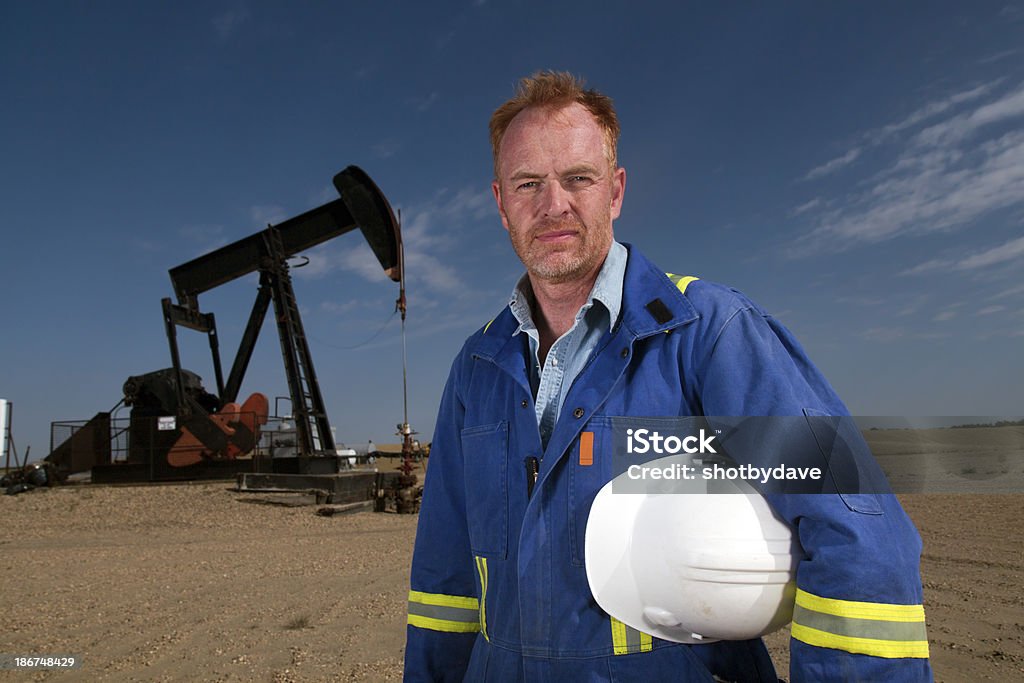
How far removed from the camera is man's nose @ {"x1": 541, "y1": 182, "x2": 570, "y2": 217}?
1839 millimetres

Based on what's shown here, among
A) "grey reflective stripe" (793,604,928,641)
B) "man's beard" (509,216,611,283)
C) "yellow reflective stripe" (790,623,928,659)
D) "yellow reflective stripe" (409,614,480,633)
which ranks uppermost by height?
"man's beard" (509,216,611,283)

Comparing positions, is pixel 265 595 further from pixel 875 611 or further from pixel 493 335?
pixel 875 611

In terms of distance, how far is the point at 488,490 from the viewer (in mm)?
1829

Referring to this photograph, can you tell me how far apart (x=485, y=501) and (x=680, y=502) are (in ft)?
2.00

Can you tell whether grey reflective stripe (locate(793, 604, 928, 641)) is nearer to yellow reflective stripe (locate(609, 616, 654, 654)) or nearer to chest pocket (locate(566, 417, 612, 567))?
yellow reflective stripe (locate(609, 616, 654, 654))

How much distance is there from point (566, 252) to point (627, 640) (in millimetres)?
964

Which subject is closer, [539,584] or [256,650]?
[539,584]

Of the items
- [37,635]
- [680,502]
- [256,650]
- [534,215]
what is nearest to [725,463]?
[680,502]

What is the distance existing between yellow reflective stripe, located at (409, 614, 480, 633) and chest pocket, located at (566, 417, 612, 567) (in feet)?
2.07

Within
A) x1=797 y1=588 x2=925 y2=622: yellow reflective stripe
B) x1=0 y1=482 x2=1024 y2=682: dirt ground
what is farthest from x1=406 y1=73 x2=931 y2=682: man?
x1=0 y1=482 x2=1024 y2=682: dirt ground

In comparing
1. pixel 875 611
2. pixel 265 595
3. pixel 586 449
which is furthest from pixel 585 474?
pixel 265 595

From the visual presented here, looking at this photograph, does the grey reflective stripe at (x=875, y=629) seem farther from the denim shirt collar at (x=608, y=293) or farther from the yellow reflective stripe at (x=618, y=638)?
the denim shirt collar at (x=608, y=293)

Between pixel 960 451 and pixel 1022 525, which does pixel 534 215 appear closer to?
pixel 960 451

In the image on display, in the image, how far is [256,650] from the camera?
4820 millimetres
